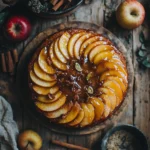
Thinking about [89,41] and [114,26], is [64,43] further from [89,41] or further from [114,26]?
[114,26]

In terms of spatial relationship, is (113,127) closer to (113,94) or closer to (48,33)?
(113,94)

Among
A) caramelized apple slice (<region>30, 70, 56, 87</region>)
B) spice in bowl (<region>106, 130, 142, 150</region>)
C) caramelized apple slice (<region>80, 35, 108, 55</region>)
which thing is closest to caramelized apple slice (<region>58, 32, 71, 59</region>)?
caramelized apple slice (<region>80, 35, 108, 55</region>)

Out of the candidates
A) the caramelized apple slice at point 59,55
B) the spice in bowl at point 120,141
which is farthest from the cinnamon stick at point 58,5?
the spice in bowl at point 120,141

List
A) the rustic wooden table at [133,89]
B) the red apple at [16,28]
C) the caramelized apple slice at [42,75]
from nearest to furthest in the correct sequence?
1. the caramelized apple slice at [42,75]
2. the red apple at [16,28]
3. the rustic wooden table at [133,89]

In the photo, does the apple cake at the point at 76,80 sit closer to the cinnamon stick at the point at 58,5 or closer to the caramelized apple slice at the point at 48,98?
the caramelized apple slice at the point at 48,98

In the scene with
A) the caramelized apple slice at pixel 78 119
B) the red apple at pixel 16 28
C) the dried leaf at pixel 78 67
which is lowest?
the caramelized apple slice at pixel 78 119

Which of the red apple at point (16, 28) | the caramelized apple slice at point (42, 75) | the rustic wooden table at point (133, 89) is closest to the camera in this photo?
the caramelized apple slice at point (42, 75)

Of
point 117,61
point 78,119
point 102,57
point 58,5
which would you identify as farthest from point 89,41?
point 78,119

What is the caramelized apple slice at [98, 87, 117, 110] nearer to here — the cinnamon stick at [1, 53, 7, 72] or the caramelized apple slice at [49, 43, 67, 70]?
the caramelized apple slice at [49, 43, 67, 70]
